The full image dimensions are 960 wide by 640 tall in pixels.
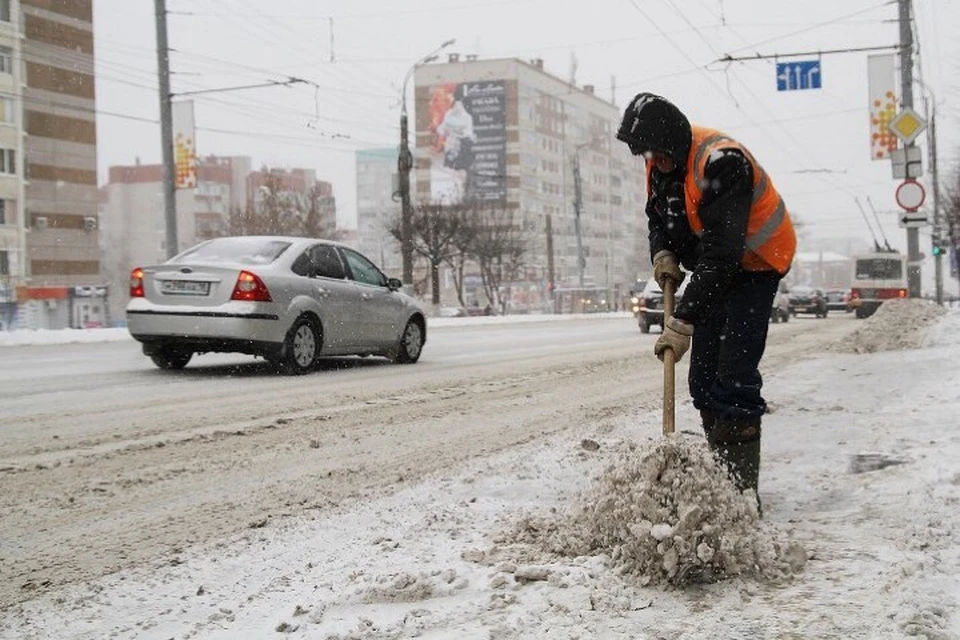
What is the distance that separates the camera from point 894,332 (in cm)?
1592

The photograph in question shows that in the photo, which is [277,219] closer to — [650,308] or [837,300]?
[837,300]

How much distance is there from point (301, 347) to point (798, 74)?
1757 centimetres

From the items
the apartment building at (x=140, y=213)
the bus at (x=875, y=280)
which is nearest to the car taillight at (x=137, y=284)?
the bus at (x=875, y=280)

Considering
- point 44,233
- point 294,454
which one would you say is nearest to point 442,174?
point 44,233

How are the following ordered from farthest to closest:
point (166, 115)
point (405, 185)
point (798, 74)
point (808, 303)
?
point (808, 303), point (405, 185), point (166, 115), point (798, 74)

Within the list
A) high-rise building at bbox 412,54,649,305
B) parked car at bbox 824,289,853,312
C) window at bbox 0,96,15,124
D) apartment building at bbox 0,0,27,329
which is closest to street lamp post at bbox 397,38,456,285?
parked car at bbox 824,289,853,312

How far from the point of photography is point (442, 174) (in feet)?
353

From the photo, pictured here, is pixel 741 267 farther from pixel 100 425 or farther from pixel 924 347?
pixel 924 347

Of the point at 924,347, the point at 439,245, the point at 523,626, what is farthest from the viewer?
the point at 439,245

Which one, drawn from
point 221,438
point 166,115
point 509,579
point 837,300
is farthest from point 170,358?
point 837,300

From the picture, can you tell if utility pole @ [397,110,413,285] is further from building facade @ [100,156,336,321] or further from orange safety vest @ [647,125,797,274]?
building facade @ [100,156,336,321]

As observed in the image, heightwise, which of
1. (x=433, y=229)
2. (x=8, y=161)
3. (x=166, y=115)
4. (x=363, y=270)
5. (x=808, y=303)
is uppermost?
(x=8, y=161)

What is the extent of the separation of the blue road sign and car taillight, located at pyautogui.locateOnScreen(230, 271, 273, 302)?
1752 centimetres

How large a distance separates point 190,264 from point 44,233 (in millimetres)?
59026
